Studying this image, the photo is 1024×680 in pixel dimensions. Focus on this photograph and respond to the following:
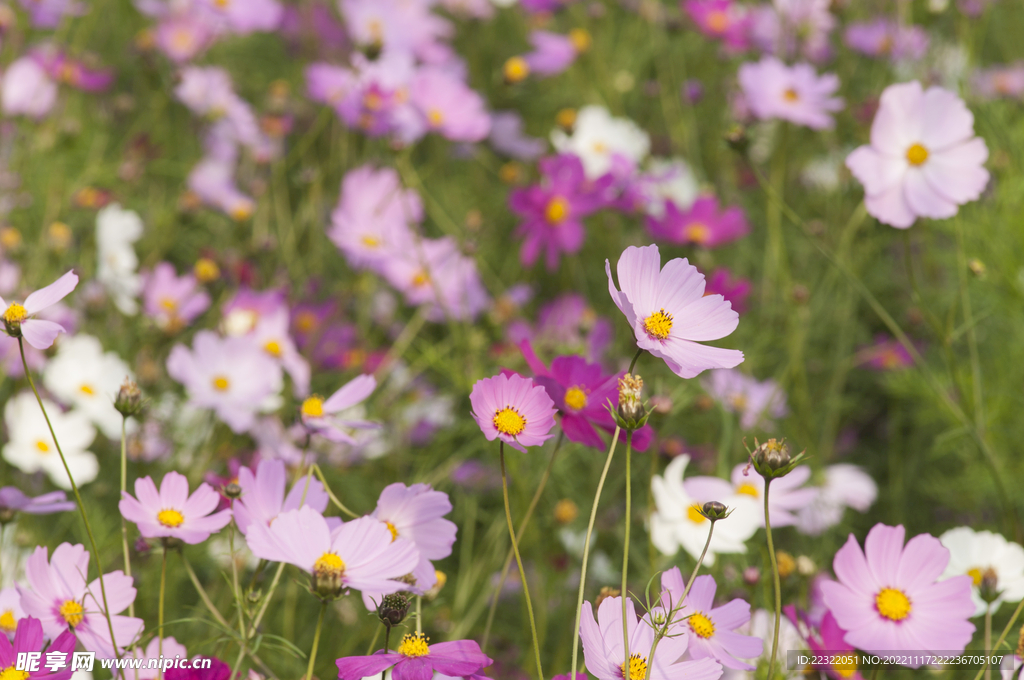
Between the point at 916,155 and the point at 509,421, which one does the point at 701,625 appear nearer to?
the point at 509,421

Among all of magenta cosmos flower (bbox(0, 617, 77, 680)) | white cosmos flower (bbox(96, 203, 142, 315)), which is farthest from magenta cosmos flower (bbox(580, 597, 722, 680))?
white cosmos flower (bbox(96, 203, 142, 315))

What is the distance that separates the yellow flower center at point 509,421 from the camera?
1.83 ft

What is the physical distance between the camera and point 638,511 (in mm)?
1044

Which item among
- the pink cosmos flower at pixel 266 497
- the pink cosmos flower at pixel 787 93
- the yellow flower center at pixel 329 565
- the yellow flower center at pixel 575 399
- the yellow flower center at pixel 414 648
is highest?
the pink cosmos flower at pixel 787 93

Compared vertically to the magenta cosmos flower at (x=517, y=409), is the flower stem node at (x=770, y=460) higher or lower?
lower

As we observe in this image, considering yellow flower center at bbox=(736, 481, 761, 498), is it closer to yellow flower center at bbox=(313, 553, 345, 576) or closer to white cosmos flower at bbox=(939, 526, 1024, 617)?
white cosmos flower at bbox=(939, 526, 1024, 617)

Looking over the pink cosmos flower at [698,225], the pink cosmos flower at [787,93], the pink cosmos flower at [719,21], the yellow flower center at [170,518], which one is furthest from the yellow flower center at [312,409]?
the pink cosmos flower at [719,21]

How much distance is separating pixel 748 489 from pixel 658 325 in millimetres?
372

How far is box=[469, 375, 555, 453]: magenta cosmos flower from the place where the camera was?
557 mm

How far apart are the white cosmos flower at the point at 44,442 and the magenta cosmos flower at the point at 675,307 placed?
0.65 meters

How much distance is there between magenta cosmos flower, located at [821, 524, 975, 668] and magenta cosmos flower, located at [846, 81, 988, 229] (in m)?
0.34

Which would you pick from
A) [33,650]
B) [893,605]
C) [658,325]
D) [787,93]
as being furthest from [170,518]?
[787,93]

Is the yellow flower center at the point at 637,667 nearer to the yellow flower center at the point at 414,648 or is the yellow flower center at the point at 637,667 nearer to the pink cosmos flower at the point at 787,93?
the yellow flower center at the point at 414,648

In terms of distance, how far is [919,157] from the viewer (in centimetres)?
87
